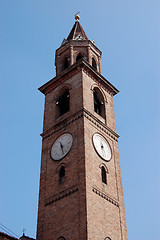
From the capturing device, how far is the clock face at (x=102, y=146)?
22.4 meters

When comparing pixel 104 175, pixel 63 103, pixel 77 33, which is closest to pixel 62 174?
pixel 104 175

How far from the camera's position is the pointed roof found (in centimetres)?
2990

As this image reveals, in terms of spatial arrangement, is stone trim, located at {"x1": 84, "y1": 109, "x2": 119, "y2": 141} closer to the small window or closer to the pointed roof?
the small window

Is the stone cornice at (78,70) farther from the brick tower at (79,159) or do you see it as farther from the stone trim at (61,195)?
the stone trim at (61,195)

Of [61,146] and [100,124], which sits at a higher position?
[100,124]

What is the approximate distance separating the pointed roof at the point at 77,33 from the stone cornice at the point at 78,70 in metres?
4.67

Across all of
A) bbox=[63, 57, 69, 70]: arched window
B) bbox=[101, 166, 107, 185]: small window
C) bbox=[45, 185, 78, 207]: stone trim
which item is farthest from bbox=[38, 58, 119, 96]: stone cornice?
bbox=[45, 185, 78, 207]: stone trim

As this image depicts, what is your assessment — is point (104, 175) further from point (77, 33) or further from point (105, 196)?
point (77, 33)

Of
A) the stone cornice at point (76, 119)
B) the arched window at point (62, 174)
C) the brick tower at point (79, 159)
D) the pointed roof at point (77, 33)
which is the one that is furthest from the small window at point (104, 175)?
the pointed roof at point (77, 33)

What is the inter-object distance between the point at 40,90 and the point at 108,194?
33.4 feet

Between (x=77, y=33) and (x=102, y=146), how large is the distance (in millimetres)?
11797

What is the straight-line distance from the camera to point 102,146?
23016mm

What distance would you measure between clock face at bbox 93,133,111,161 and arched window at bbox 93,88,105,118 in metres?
3.00

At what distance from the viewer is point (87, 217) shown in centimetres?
1836
